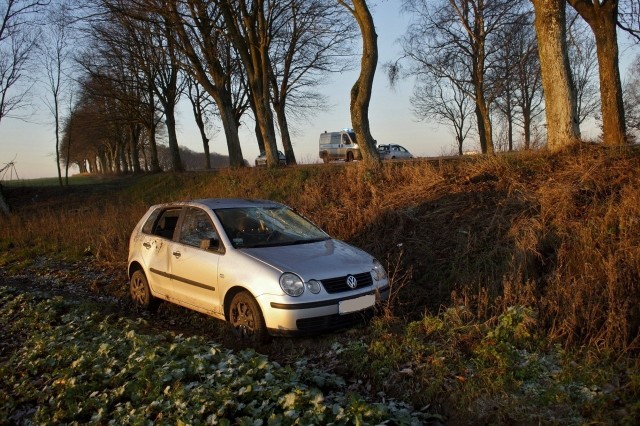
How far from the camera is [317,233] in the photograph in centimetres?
765

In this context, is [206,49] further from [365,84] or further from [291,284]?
[291,284]

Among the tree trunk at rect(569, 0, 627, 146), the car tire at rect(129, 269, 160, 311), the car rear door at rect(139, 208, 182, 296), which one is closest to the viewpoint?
the car rear door at rect(139, 208, 182, 296)

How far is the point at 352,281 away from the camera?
6.22 meters

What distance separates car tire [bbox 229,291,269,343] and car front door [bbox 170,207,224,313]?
12.2 inches

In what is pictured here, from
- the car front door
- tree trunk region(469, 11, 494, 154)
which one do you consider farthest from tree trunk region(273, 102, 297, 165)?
the car front door

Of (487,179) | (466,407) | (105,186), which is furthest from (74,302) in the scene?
(105,186)

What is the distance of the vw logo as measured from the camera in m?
6.19

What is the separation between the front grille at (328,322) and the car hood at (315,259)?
0.44 meters

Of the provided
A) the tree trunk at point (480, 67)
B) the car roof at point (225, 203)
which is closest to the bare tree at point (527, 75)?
the tree trunk at point (480, 67)

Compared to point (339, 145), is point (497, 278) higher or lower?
lower

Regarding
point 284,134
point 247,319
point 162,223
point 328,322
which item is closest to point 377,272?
point 328,322

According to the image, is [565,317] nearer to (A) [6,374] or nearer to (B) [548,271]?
(B) [548,271]

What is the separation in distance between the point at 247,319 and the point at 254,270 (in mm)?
565

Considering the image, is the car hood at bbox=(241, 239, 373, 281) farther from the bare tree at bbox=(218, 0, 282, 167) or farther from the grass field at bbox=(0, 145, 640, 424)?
the bare tree at bbox=(218, 0, 282, 167)
